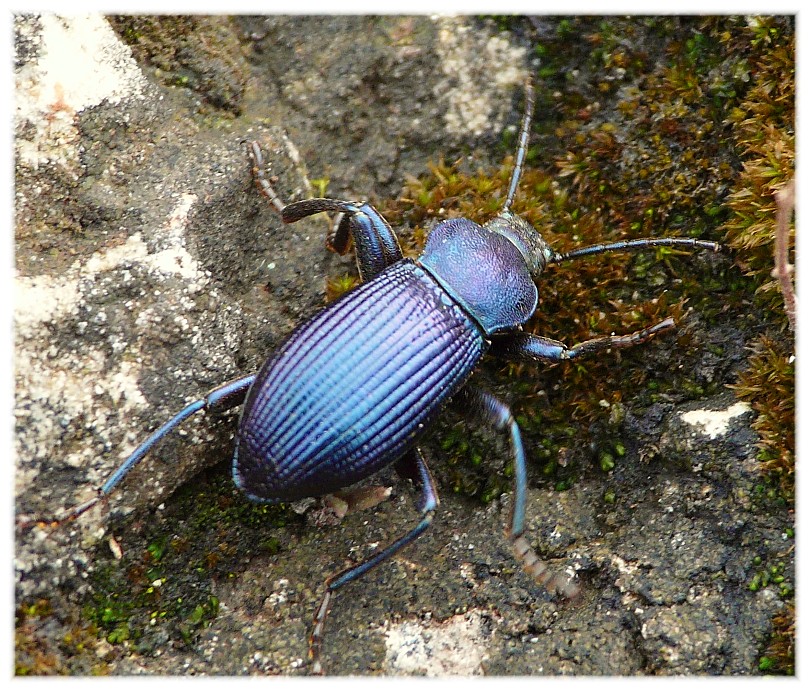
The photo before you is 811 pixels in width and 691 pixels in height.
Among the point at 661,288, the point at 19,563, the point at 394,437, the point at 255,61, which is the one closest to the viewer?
the point at 19,563

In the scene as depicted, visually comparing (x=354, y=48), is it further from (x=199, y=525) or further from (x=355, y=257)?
(x=199, y=525)

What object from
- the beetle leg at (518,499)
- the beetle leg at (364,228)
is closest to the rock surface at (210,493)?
the beetle leg at (518,499)

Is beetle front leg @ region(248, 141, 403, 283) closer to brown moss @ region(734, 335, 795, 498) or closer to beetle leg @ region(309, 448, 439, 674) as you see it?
beetle leg @ region(309, 448, 439, 674)

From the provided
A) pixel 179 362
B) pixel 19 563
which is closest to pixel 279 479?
pixel 179 362

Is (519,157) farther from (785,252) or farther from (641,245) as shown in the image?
(785,252)

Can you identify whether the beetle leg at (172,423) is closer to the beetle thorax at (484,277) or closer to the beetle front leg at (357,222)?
the beetle front leg at (357,222)

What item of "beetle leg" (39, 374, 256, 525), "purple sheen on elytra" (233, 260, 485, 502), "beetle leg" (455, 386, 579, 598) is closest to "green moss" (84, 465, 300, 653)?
"beetle leg" (39, 374, 256, 525)

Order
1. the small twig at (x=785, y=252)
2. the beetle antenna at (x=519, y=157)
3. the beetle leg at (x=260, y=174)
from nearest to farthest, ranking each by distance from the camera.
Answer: the small twig at (x=785, y=252), the beetle leg at (x=260, y=174), the beetle antenna at (x=519, y=157)
